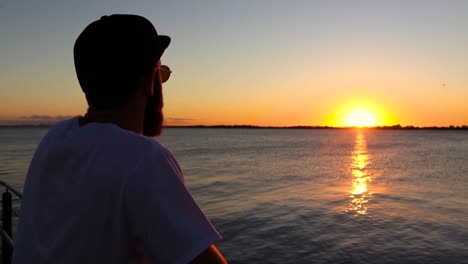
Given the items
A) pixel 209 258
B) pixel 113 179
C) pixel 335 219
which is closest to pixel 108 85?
pixel 113 179

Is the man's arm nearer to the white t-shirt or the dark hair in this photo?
the white t-shirt

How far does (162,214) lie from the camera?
1248 mm

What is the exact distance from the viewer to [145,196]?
1.25m

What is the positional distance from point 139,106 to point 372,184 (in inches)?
1403

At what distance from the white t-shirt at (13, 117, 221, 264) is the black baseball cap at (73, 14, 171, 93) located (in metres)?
0.21

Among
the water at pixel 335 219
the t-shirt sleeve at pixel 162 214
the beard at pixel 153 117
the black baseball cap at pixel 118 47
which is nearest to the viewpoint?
the t-shirt sleeve at pixel 162 214

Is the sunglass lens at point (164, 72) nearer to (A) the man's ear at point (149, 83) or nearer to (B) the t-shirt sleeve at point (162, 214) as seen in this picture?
(A) the man's ear at point (149, 83)

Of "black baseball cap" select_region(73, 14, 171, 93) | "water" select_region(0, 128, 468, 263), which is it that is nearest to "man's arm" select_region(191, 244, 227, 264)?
"black baseball cap" select_region(73, 14, 171, 93)

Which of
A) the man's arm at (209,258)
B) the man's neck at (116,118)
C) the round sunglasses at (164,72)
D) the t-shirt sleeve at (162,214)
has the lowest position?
Answer: the man's arm at (209,258)

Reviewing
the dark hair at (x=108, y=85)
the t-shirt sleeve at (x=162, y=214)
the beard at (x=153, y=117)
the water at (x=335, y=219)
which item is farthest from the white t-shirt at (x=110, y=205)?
the water at (x=335, y=219)

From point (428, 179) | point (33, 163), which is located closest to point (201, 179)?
point (428, 179)

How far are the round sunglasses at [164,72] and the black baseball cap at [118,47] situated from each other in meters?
0.14

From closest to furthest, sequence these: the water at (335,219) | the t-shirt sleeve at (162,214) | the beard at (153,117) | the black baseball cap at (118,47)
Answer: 1. the t-shirt sleeve at (162,214)
2. the black baseball cap at (118,47)
3. the beard at (153,117)
4. the water at (335,219)

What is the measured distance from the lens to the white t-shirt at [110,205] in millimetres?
1252
